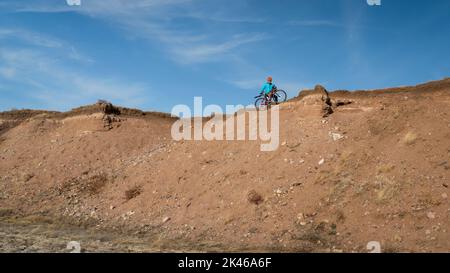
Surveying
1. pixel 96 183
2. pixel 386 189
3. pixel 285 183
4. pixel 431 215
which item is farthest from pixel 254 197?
pixel 96 183

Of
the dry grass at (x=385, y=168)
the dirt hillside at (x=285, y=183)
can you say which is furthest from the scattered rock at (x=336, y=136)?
the dry grass at (x=385, y=168)

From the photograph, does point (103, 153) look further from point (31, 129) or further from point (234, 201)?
point (234, 201)

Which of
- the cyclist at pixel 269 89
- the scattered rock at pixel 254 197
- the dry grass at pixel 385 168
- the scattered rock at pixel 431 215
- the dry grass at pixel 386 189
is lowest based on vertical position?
the scattered rock at pixel 431 215

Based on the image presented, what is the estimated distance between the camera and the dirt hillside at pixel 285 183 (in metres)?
13.4

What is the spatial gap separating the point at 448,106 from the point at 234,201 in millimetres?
9615

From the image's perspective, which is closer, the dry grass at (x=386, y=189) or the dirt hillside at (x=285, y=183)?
the dirt hillside at (x=285, y=183)

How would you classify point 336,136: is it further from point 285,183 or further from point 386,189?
point 386,189

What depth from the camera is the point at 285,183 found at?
16.6m

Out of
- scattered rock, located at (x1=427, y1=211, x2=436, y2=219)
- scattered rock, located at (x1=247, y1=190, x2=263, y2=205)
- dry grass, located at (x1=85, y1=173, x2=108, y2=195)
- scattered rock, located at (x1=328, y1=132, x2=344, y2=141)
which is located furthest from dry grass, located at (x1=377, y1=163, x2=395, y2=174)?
dry grass, located at (x1=85, y1=173, x2=108, y2=195)

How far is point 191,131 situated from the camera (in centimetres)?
2583

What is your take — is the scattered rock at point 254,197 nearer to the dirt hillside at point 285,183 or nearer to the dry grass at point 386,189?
the dirt hillside at point 285,183

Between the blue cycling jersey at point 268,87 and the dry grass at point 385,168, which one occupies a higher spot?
the blue cycling jersey at point 268,87

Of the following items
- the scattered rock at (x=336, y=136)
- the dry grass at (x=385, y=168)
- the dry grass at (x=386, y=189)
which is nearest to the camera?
the dry grass at (x=386, y=189)

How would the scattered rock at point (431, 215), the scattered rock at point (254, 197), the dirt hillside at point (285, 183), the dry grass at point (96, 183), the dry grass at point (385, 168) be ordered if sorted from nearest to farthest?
1. the scattered rock at point (431, 215)
2. the dirt hillside at point (285, 183)
3. the dry grass at point (385, 168)
4. the scattered rock at point (254, 197)
5. the dry grass at point (96, 183)
